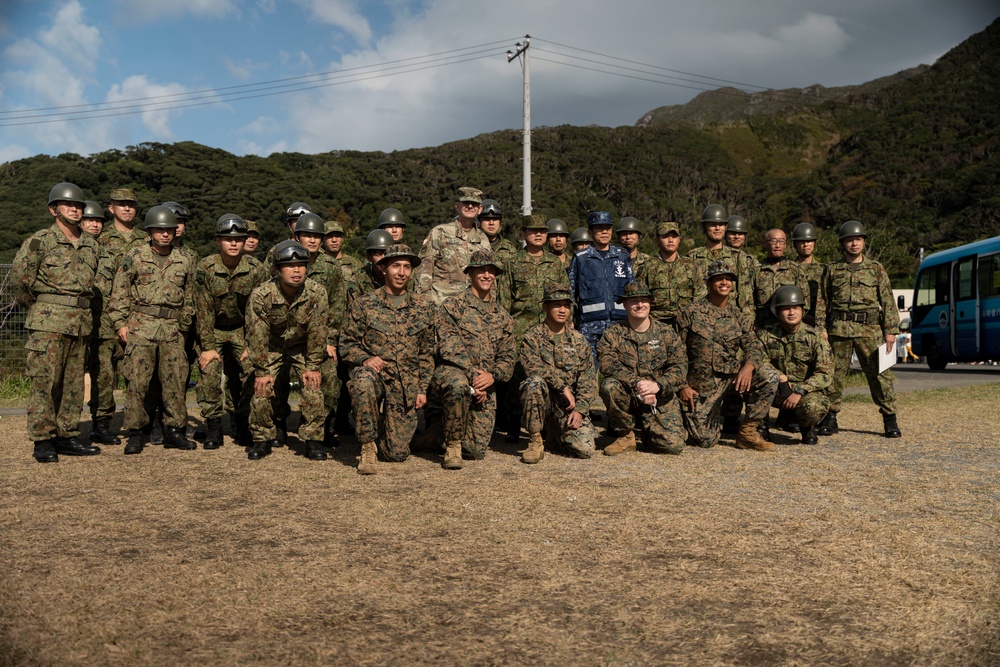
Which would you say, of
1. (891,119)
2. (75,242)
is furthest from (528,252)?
(891,119)

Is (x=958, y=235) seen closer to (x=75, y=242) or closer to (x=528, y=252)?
(x=528, y=252)

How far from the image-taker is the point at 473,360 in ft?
21.0

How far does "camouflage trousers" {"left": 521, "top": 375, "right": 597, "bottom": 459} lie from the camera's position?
6375 mm

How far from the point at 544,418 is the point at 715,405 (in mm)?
1624

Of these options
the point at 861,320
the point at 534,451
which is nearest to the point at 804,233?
the point at 861,320

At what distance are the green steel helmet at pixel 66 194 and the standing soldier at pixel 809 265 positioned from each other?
6.51 m

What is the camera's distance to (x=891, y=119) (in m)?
73.4

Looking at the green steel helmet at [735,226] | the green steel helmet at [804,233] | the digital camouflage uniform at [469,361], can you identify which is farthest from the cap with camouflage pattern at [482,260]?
the green steel helmet at [804,233]

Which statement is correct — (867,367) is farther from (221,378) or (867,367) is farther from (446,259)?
(221,378)

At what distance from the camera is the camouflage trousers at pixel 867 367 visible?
7480 mm

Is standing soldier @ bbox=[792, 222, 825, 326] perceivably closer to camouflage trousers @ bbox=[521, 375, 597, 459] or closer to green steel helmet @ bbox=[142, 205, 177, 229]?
camouflage trousers @ bbox=[521, 375, 597, 459]

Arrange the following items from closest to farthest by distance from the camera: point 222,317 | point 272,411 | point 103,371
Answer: point 272,411 → point 222,317 → point 103,371

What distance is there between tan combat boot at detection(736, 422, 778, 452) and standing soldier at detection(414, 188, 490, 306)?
306 centimetres

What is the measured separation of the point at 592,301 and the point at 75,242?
4.68 meters
